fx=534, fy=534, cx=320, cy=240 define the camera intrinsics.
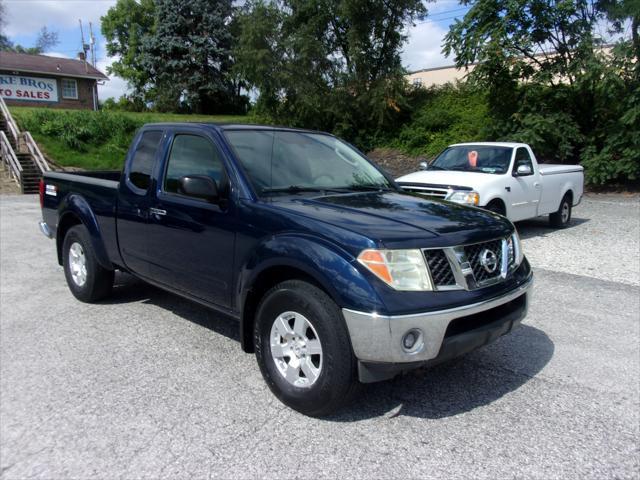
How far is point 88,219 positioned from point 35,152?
59.9 feet

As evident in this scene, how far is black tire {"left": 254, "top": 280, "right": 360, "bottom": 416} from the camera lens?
3.08 meters

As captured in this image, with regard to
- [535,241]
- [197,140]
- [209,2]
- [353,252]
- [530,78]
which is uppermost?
[209,2]

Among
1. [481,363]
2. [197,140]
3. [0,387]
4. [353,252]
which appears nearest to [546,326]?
[481,363]

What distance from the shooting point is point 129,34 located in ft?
166

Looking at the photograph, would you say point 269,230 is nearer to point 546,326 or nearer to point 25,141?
point 546,326

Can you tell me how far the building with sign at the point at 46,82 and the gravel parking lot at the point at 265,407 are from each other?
37.4m

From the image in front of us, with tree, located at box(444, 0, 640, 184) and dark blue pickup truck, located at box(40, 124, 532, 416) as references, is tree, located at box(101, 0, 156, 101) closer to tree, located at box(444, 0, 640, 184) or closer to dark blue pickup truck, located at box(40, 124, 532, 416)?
tree, located at box(444, 0, 640, 184)

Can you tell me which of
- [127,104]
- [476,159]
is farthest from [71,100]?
[476,159]

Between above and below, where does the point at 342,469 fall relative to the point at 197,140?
below

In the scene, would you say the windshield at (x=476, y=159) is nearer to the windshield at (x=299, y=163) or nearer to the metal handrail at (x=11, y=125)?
the windshield at (x=299, y=163)

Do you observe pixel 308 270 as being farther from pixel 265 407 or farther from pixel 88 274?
pixel 88 274

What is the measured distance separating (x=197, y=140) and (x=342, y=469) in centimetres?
280

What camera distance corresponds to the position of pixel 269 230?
3.55 m

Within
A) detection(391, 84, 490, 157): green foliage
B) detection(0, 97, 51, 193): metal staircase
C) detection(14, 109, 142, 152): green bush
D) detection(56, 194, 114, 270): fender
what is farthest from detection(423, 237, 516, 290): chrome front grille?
detection(14, 109, 142, 152): green bush
